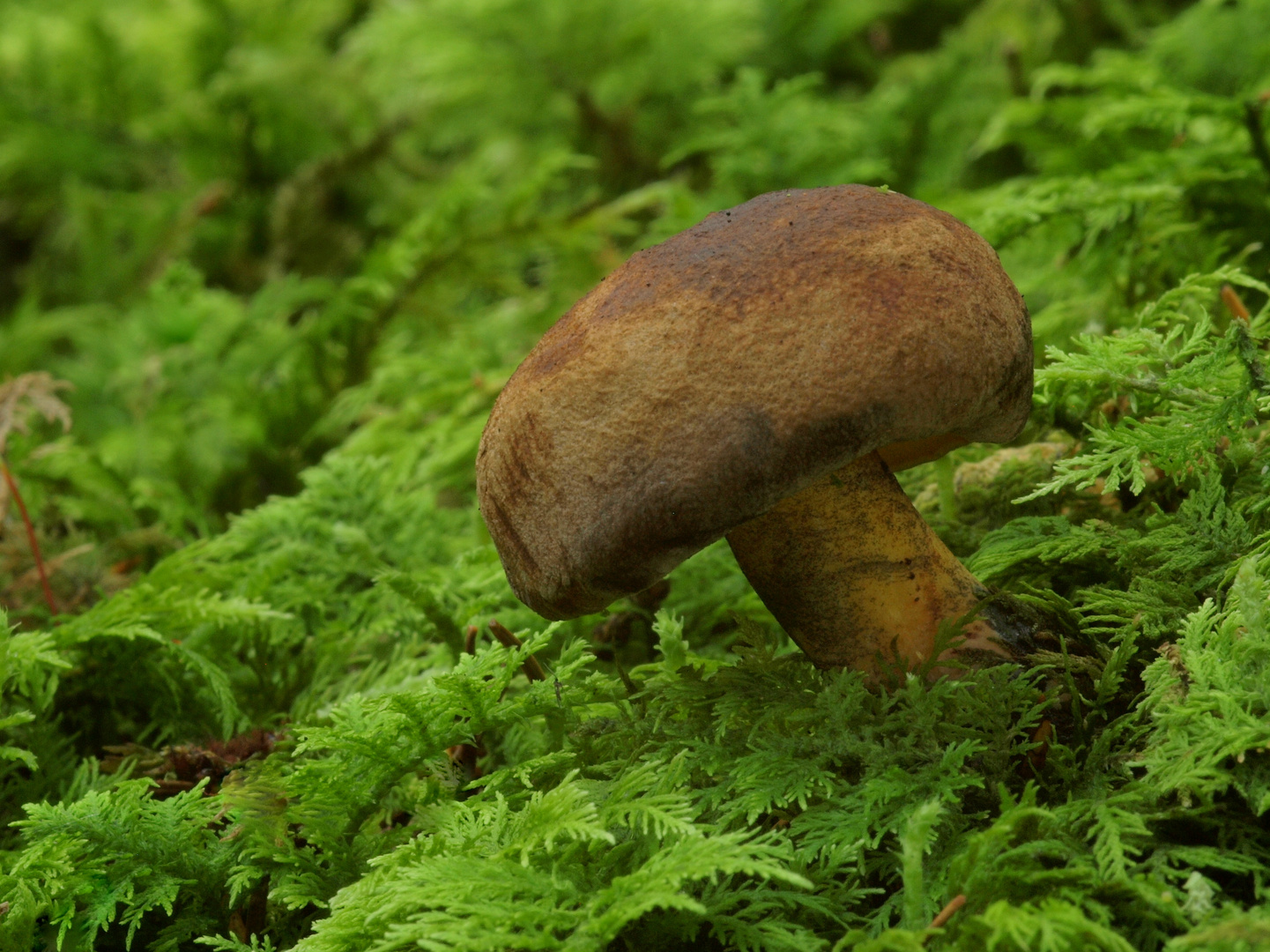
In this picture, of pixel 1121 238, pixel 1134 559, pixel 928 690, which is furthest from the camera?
pixel 1121 238

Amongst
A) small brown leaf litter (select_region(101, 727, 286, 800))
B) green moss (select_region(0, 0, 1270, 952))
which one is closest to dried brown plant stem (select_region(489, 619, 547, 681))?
green moss (select_region(0, 0, 1270, 952))

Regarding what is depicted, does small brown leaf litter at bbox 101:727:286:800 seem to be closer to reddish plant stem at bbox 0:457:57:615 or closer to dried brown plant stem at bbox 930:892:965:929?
reddish plant stem at bbox 0:457:57:615

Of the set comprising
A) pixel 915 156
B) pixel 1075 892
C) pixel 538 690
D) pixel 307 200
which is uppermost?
pixel 307 200

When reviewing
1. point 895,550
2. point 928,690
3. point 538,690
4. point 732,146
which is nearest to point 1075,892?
point 928,690

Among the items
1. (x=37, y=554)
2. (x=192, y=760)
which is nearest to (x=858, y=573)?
(x=192, y=760)

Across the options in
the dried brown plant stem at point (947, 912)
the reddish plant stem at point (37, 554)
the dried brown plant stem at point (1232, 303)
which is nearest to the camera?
the dried brown plant stem at point (947, 912)

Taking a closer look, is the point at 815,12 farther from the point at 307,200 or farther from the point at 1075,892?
the point at 1075,892

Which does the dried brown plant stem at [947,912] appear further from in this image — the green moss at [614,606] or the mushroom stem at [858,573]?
the mushroom stem at [858,573]

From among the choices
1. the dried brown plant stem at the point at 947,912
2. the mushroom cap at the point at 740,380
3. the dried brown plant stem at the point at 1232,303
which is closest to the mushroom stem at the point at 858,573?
the mushroom cap at the point at 740,380

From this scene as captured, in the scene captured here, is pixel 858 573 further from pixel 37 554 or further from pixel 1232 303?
pixel 37 554
